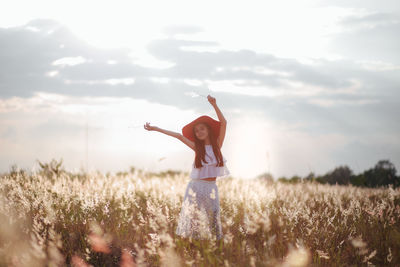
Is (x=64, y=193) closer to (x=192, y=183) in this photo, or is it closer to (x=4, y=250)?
(x=4, y=250)

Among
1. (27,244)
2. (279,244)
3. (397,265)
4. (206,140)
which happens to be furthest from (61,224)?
(397,265)

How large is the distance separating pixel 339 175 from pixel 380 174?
172cm

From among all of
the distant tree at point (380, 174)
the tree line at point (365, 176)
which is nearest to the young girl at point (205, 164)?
the tree line at point (365, 176)

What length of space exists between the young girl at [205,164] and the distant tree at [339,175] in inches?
497

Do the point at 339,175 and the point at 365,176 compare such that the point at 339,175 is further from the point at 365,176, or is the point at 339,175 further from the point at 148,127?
the point at 148,127

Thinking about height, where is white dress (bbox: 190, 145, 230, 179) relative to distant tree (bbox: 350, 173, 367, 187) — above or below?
above

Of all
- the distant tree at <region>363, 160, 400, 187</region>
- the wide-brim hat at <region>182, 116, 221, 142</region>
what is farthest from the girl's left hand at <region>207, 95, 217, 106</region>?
the distant tree at <region>363, 160, 400, 187</region>

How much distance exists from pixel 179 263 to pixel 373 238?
2689 millimetres

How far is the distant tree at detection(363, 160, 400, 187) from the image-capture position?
1452cm

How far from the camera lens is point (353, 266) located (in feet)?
12.0

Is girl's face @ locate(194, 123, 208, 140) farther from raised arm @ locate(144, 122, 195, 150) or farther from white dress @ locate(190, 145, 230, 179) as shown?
white dress @ locate(190, 145, 230, 179)

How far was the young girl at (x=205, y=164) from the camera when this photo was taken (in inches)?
173

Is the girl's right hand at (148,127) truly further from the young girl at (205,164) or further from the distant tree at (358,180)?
the distant tree at (358,180)

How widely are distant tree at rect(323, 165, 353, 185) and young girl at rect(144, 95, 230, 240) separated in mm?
12635
